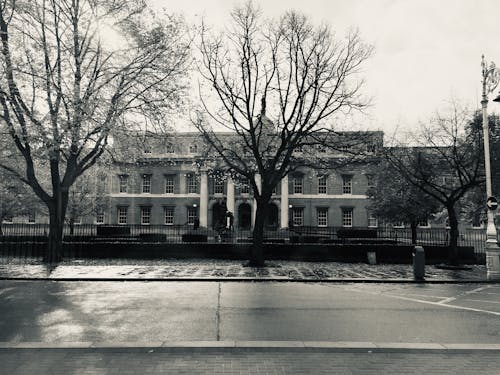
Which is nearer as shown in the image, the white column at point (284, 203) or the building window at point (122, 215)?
the white column at point (284, 203)

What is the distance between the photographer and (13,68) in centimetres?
1370

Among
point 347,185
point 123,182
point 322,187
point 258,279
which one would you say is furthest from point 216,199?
point 258,279

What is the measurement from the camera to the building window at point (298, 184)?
50675 mm

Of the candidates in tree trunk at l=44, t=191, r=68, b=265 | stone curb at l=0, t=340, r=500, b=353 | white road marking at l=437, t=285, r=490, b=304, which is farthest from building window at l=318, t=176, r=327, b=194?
stone curb at l=0, t=340, r=500, b=353

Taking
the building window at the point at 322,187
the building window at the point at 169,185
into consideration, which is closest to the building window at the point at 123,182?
the building window at the point at 169,185

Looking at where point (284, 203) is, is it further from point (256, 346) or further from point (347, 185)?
point (256, 346)

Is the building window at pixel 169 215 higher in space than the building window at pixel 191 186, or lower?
lower

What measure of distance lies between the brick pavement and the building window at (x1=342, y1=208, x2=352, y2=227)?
4362 centimetres

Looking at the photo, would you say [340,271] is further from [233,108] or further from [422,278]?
[233,108]

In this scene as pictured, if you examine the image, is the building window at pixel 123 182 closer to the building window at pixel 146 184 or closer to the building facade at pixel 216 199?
the building facade at pixel 216 199

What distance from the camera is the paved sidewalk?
14513mm

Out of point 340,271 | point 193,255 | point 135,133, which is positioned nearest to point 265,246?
point 193,255

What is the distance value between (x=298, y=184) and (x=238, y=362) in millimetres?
45697

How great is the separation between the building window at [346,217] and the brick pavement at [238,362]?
43.6m
